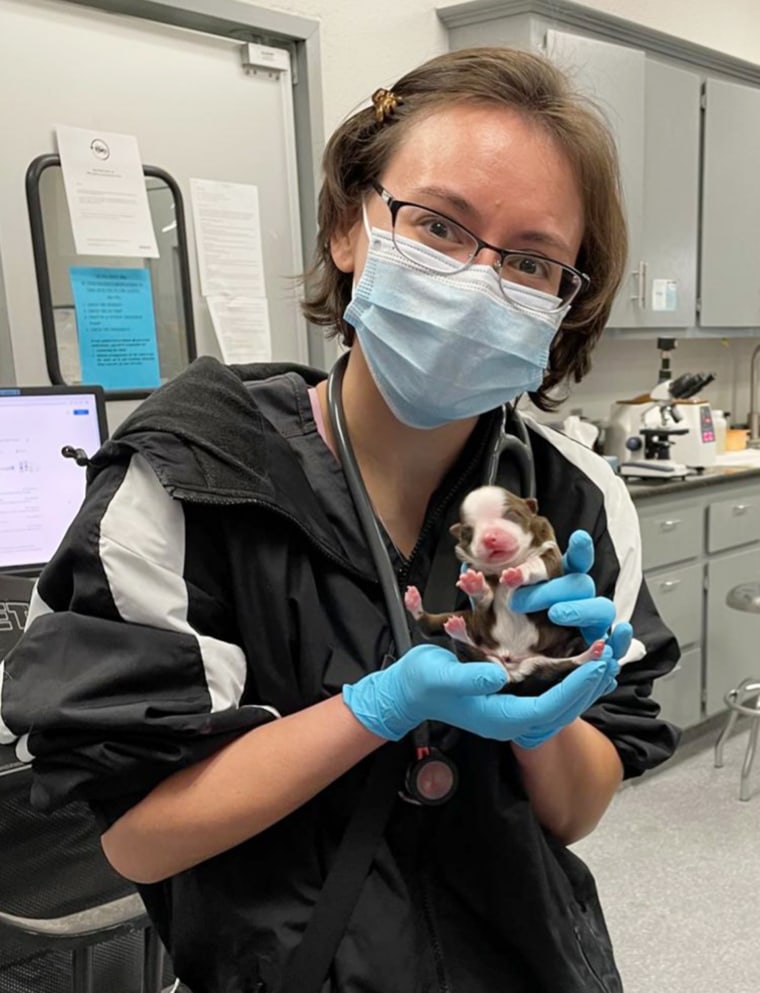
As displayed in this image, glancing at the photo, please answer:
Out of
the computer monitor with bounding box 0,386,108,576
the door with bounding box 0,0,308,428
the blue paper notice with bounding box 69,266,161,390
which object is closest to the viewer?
the computer monitor with bounding box 0,386,108,576

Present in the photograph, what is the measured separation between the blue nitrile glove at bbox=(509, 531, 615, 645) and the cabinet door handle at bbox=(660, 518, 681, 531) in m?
2.35

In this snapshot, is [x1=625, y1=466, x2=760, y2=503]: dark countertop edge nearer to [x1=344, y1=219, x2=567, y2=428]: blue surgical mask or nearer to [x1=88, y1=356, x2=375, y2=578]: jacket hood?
[x1=344, y1=219, x2=567, y2=428]: blue surgical mask

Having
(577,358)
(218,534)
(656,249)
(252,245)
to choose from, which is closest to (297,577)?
(218,534)

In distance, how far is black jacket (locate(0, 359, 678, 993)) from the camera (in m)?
0.73

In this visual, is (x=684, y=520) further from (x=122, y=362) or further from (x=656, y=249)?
(x=122, y=362)

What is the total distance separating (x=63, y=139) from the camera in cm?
213

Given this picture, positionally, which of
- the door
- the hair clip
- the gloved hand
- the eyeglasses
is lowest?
the gloved hand

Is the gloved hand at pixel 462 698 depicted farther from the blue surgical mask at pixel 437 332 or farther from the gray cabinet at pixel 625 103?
the gray cabinet at pixel 625 103

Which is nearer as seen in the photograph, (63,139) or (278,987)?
(278,987)

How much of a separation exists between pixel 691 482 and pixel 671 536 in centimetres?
20

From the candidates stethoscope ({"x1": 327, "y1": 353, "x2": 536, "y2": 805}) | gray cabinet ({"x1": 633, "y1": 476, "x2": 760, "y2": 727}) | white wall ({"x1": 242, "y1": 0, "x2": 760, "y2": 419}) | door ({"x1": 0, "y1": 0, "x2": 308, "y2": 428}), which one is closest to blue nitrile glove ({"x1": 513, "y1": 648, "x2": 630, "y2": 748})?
stethoscope ({"x1": 327, "y1": 353, "x2": 536, "y2": 805})

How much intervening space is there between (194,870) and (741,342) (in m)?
4.23

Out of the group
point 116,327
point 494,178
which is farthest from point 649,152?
point 494,178

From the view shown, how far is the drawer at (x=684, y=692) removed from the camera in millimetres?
3088
